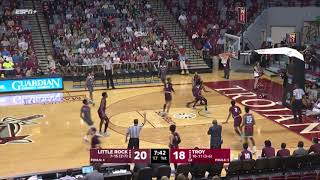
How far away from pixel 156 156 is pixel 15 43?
2073 centimetres

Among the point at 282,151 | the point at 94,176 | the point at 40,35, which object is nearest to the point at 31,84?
the point at 40,35

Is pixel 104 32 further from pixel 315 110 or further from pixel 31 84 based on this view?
pixel 315 110

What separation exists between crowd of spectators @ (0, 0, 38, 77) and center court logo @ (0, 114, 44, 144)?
7500mm

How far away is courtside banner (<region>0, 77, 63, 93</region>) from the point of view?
28047mm

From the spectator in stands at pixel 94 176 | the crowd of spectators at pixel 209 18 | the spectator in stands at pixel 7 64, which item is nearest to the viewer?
the spectator in stands at pixel 94 176

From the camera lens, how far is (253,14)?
124 feet

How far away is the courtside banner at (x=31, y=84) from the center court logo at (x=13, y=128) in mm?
5626

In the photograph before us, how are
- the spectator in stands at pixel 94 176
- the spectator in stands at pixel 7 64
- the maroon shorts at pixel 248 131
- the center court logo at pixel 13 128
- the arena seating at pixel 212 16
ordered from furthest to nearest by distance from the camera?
the arena seating at pixel 212 16
the spectator in stands at pixel 7 64
the center court logo at pixel 13 128
the maroon shorts at pixel 248 131
the spectator in stands at pixel 94 176

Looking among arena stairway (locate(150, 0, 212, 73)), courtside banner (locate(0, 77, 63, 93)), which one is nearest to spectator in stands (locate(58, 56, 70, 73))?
courtside banner (locate(0, 77, 63, 93))

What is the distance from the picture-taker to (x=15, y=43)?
32281mm

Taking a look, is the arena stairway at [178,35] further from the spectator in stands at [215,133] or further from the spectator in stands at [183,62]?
the spectator in stands at [215,133]

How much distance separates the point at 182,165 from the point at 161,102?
11.4 meters

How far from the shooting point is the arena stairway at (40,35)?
32.4 metres
